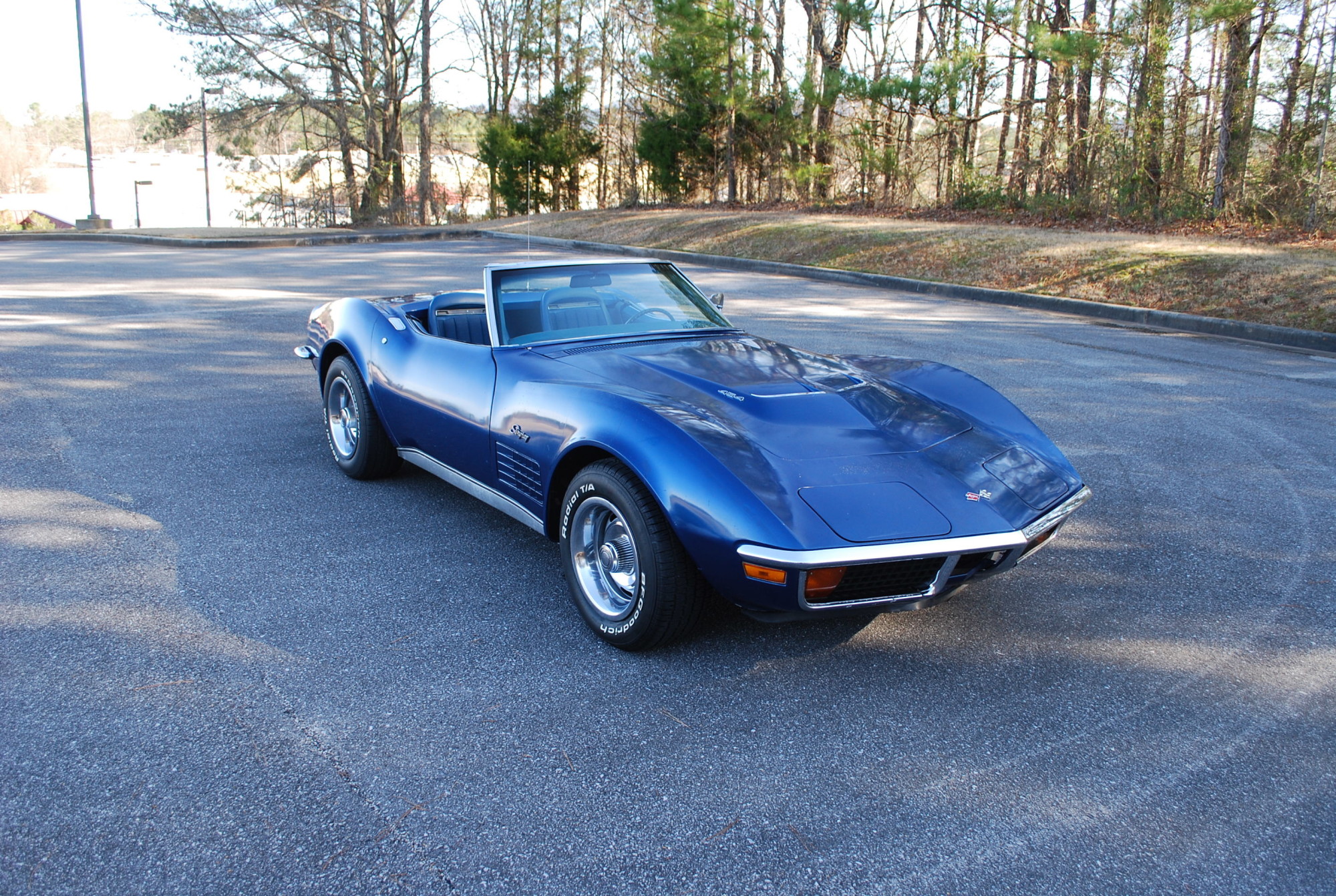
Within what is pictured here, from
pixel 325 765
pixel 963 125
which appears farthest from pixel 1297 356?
pixel 963 125

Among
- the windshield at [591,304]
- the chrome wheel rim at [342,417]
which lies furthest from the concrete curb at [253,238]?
the windshield at [591,304]

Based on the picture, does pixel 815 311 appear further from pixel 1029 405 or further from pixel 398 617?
pixel 398 617

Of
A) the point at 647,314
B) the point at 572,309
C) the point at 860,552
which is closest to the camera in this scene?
the point at 860,552

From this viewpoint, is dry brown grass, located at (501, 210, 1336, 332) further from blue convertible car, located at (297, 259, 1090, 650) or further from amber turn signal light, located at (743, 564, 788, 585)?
amber turn signal light, located at (743, 564, 788, 585)

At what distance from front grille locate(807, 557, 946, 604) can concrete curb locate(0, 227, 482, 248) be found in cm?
1951

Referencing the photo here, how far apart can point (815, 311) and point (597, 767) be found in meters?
9.00

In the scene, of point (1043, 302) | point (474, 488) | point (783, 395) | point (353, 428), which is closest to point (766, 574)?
point (783, 395)

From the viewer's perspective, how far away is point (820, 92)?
2153cm

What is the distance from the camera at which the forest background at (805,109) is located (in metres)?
15.3

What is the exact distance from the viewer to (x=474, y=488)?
3.95 meters

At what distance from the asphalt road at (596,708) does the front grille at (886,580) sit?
1.14 ft

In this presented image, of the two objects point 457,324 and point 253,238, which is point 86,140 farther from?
point 457,324

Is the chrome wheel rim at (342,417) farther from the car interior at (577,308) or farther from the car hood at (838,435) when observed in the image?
the car hood at (838,435)

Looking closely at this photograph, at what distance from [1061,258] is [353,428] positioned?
37.8 feet
